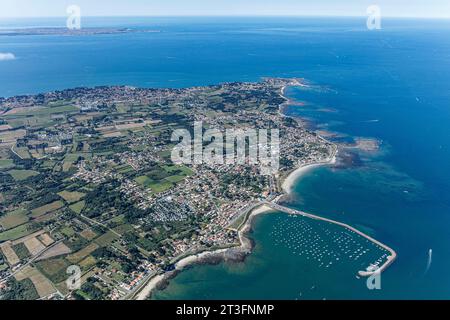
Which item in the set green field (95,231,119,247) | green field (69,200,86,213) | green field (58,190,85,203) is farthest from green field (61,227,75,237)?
green field (58,190,85,203)

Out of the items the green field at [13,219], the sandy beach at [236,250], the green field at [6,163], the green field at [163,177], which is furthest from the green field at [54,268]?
the green field at [6,163]

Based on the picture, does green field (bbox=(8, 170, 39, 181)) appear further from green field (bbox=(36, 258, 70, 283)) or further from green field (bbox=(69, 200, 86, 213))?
green field (bbox=(36, 258, 70, 283))

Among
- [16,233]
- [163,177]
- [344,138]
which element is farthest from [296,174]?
[16,233]

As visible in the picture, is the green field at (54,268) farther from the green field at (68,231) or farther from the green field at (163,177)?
the green field at (163,177)

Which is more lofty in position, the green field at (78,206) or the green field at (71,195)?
the green field at (71,195)

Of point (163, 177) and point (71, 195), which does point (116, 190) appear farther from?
point (163, 177)

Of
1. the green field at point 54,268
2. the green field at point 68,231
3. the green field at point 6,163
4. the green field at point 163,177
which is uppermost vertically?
the green field at point 6,163
